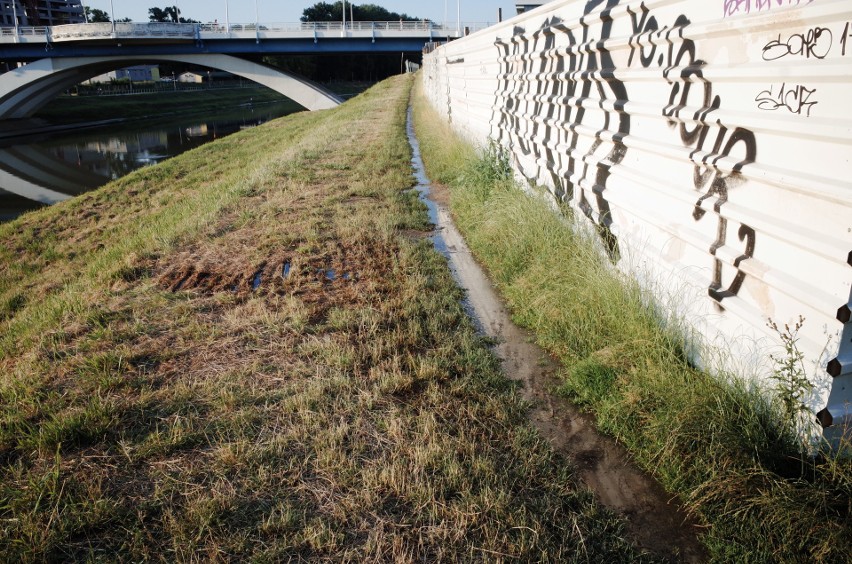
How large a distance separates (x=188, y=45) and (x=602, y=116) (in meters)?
48.4

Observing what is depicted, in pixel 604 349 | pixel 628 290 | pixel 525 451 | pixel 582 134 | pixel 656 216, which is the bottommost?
pixel 525 451

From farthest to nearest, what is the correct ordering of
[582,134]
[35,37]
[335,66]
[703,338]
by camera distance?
1. [335,66]
2. [35,37]
3. [582,134]
4. [703,338]

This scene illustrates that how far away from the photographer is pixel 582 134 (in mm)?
5480

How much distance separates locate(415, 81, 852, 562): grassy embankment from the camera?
2.46m

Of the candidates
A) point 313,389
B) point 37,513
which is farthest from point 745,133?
point 37,513

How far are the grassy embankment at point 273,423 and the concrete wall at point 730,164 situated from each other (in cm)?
125

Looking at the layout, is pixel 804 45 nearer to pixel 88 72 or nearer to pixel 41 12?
pixel 88 72

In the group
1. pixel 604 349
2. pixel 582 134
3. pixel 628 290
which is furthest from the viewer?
pixel 582 134

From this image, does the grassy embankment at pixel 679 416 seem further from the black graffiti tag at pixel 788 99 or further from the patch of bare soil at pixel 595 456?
the black graffiti tag at pixel 788 99

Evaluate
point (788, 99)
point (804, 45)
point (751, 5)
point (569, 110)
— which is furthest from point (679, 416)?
point (569, 110)

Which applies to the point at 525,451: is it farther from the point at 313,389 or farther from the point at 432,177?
the point at 432,177

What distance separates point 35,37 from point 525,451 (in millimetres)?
54789

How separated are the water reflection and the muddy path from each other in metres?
16.7

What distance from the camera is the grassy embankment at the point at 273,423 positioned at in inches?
103
